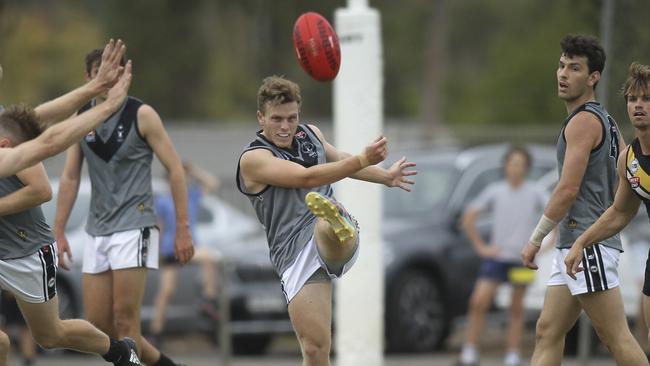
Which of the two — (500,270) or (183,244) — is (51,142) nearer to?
(183,244)

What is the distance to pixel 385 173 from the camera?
8.43m

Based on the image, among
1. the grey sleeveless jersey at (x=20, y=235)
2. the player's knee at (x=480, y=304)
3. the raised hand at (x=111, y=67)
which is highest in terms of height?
the raised hand at (x=111, y=67)

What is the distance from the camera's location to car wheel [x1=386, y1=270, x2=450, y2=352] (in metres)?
15.3

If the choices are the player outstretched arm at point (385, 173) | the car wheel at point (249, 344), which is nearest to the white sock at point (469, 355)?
the car wheel at point (249, 344)

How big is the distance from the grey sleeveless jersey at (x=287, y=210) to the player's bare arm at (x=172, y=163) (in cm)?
116

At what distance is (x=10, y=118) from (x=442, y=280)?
8.11 m

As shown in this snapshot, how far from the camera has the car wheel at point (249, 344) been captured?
1619 centimetres

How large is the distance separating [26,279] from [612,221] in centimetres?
378

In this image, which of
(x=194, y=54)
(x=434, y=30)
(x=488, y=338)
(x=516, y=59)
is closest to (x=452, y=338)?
(x=488, y=338)

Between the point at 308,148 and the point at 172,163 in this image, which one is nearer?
the point at 308,148

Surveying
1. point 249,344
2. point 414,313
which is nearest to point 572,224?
point 414,313

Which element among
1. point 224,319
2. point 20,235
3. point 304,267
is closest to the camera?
point 304,267

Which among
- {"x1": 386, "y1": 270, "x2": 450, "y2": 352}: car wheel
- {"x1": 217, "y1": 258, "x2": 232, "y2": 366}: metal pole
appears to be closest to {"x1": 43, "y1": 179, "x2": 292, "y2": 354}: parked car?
{"x1": 217, "y1": 258, "x2": 232, "y2": 366}: metal pole

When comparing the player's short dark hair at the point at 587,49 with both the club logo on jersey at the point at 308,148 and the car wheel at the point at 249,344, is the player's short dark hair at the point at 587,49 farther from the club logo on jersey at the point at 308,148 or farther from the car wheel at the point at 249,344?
the car wheel at the point at 249,344
